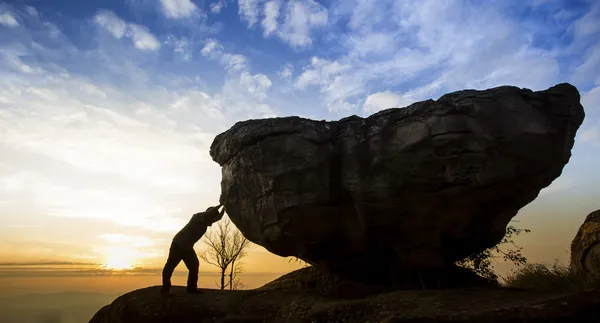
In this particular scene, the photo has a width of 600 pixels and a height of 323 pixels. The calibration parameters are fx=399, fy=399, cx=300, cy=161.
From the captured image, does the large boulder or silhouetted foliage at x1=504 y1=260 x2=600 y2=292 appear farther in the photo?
silhouetted foliage at x1=504 y1=260 x2=600 y2=292

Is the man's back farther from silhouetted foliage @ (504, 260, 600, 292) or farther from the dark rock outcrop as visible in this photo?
silhouetted foliage @ (504, 260, 600, 292)

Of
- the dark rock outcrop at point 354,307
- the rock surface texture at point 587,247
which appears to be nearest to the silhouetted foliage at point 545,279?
the rock surface texture at point 587,247

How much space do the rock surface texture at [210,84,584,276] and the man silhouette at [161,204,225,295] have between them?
121 cm

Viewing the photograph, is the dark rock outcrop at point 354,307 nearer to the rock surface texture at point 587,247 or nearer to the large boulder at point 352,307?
the large boulder at point 352,307

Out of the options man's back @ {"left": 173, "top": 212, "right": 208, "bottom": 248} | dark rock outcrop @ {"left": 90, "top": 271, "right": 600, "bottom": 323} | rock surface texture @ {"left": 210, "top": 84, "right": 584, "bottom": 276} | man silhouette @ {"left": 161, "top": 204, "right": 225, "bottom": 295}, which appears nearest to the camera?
dark rock outcrop @ {"left": 90, "top": 271, "right": 600, "bottom": 323}

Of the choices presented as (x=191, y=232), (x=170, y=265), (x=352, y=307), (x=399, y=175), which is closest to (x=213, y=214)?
(x=191, y=232)

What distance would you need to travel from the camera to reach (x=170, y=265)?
37.8ft

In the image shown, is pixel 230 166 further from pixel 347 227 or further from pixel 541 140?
pixel 541 140

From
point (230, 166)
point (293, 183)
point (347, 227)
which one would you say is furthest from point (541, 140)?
point (230, 166)

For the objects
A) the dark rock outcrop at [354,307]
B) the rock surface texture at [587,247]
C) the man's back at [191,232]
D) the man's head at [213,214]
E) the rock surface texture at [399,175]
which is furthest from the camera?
the rock surface texture at [587,247]

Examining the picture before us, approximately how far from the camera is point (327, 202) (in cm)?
1130

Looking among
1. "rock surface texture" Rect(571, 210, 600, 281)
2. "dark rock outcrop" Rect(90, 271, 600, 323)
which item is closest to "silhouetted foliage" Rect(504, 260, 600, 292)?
"rock surface texture" Rect(571, 210, 600, 281)

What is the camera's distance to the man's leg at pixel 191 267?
11300 millimetres

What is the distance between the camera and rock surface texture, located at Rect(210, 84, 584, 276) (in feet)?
33.6
